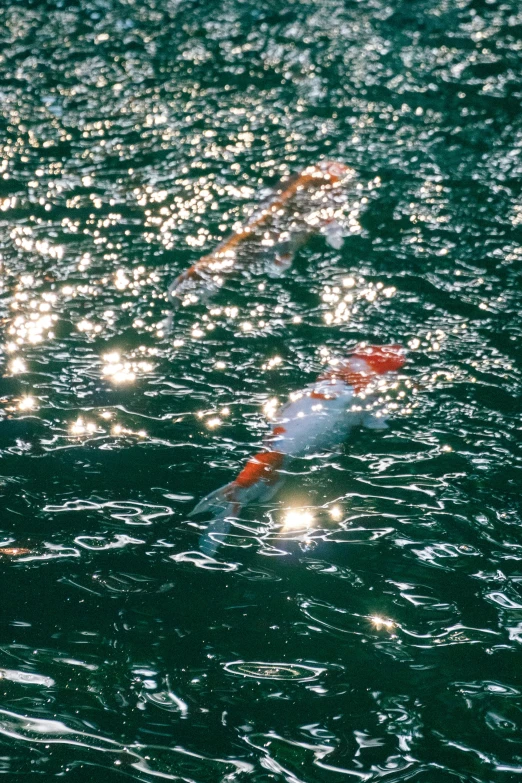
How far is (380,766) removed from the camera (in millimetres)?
2117

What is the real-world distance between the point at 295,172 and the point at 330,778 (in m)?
4.12

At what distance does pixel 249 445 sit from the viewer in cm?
322

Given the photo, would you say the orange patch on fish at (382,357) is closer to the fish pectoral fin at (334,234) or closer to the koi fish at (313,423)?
the koi fish at (313,423)

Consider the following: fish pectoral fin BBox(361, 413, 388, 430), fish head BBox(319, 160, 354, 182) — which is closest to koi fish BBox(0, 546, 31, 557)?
fish pectoral fin BBox(361, 413, 388, 430)

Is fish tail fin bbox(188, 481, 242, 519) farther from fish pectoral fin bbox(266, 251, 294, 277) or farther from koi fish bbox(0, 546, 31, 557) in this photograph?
fish pectoral fin bbox(266, 251, 294, 277)

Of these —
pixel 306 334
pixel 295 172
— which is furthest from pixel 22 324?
pixel 295 172

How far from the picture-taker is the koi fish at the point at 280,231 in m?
4.29

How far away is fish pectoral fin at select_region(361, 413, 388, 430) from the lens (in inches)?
132

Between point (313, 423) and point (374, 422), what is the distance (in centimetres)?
28

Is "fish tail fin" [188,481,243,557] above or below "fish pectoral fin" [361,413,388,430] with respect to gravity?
below

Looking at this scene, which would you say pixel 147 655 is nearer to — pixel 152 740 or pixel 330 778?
pixel 152 740

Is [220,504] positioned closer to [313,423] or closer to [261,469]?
[261,469]

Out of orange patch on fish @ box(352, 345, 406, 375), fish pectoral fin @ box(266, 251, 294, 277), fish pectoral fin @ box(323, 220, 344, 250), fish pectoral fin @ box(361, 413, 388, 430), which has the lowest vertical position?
fish pectoral fin @ box(361, 413, 388, 430)

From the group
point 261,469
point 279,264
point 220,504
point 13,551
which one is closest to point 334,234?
point 279,264
